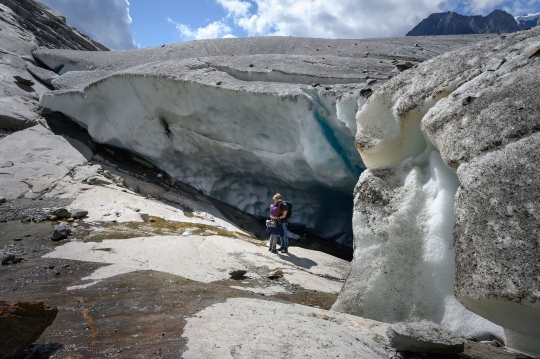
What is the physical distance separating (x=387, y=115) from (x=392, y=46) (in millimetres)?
5804

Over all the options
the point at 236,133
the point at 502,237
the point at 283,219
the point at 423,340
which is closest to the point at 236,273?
the point at 283,219

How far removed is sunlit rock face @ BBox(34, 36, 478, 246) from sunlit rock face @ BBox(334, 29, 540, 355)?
202cm

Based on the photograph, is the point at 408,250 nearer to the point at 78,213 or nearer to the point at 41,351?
the point at 41,351

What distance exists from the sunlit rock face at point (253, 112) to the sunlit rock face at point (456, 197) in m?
2.02

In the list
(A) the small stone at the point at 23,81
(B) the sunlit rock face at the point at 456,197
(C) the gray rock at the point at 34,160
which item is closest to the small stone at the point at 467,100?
(B) the sunlit rock face at the point at 456,197

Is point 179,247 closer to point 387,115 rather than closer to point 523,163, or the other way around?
point 387,115

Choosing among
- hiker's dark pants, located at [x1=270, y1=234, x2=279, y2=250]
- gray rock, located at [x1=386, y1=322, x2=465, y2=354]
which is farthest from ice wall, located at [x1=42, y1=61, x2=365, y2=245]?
gray rock, located at [x1=386, y1=322, x2=465, y2=354]

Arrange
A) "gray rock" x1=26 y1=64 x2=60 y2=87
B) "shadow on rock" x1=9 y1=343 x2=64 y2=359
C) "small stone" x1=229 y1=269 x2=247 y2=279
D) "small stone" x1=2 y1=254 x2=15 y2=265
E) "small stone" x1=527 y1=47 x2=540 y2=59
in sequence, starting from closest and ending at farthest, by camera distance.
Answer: "shadow on rock" x1=9 y1=343 x2=64 y2=359 → "small stone" x1=527 y1=47 x2=540 y2=59 → "small stone" x1=2 y1=254 x2=15 y2=265 → "small stone" x1=229 y1=269 x2=247 y2=279 → "gray rock" x1=26 y1=64 x2=60 y2=87

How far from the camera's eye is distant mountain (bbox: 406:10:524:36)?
95.3 ft

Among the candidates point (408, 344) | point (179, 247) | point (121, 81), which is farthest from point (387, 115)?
point (121, 81)

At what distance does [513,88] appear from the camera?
3.09 m

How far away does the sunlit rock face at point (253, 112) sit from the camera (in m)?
7.30

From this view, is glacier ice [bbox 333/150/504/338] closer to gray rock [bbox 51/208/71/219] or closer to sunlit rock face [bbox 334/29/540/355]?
sunlit rock face [bbox 334/29/540/355]

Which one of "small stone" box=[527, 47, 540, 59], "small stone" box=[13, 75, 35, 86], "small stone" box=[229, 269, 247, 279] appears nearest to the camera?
"small stone" box=[527, 47, 540, 59]
